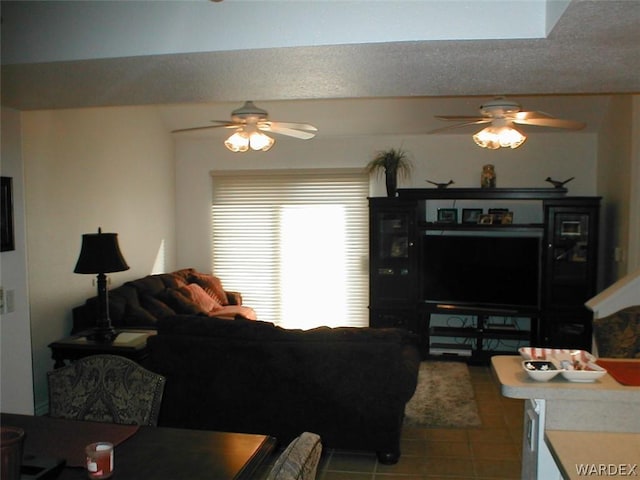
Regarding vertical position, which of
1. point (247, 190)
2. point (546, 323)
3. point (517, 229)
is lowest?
point (546, 323)

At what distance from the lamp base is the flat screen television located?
3.34 meters

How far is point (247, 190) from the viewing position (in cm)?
735

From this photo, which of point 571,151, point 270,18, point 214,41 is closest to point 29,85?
point 214,41

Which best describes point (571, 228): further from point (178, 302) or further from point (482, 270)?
point (178, 302)

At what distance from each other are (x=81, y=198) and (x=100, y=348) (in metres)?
1.86

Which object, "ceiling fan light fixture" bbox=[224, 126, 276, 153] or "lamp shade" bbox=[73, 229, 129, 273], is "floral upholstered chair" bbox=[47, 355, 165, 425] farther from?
"ceiling fan light fixture" bbox=[224, 126, 276, 153]

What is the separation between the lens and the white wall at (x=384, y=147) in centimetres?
650

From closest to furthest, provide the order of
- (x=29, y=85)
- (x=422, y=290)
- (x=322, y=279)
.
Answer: (x=29, y=85) < (x=422, y=290) < (x=322, y=279)

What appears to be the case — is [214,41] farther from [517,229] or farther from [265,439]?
[517,229]

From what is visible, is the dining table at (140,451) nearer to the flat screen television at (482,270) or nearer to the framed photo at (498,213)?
the flat screen television at (482,270)

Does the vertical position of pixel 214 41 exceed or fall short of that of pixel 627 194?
it exceeds it

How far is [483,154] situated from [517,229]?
1.11 metres

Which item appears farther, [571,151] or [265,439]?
[571,151]

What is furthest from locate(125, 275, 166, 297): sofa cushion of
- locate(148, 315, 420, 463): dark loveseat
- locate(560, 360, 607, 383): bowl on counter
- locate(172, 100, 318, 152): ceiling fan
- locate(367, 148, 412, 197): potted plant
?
locate(560, 360, 607, 383): bowl on counter
